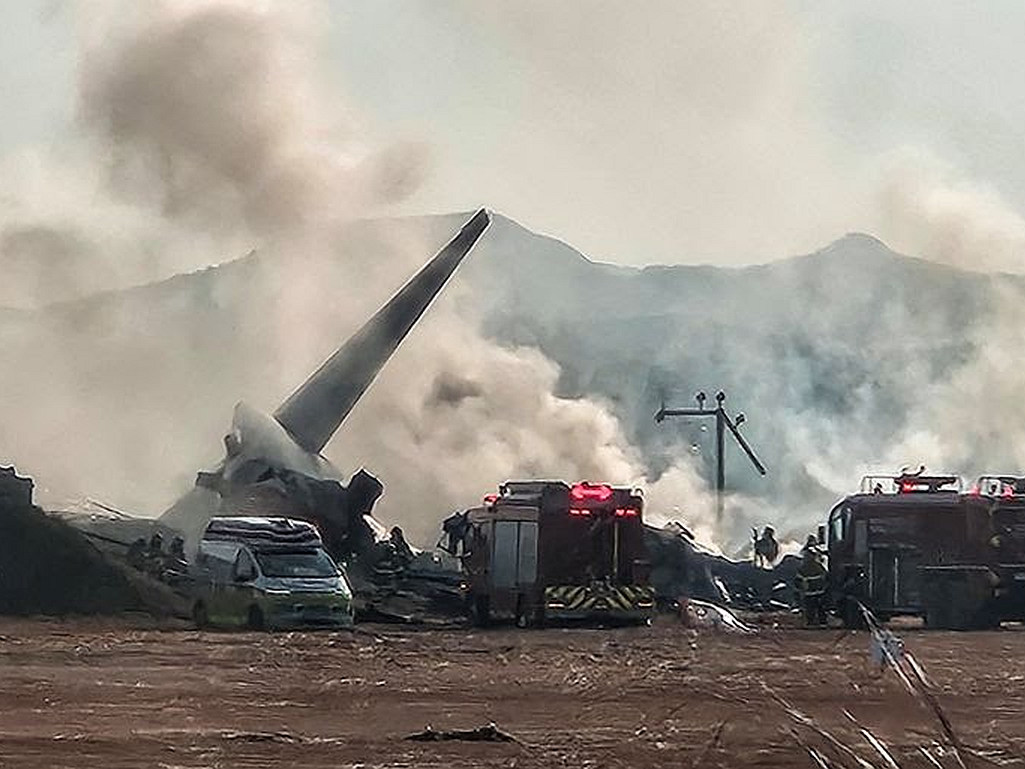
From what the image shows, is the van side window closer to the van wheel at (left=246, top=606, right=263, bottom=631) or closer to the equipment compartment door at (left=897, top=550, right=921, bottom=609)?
the van wheel at (left=246, top=606, right=263, bottom=631)

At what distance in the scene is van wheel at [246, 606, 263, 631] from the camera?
32156 mm

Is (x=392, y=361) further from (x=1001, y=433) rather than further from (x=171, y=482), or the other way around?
(x=1001, y=433)

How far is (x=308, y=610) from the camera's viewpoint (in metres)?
31.7

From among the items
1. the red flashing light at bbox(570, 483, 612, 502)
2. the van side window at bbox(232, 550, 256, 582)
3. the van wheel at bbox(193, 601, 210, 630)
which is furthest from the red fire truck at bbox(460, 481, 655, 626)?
the van wheel at bbox(193, 601, 210, 630)

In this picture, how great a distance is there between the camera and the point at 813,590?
1502 inches

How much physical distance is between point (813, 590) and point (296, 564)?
34.3ft

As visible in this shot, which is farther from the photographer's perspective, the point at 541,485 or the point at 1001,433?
the point at 1001,433

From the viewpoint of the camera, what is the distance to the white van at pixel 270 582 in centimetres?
3183

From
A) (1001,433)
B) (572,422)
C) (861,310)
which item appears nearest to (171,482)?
(572,422)

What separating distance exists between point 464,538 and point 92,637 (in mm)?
10697

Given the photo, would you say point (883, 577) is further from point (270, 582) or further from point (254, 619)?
point (254, 619)

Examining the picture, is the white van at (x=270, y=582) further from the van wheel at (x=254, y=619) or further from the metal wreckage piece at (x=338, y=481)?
the metal wreckage piece at (x=338, y=481)

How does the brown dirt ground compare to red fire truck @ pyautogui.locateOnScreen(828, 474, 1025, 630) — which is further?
red fire truck @ pyautogui.locateOnScreen(828, 474, 1025, 630)

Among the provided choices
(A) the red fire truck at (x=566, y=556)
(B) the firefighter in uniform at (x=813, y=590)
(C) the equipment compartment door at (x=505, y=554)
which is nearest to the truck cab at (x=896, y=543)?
(B) the firefighter in uniform at (x=813, y=590)
